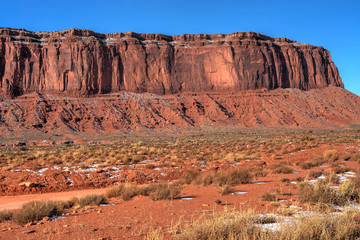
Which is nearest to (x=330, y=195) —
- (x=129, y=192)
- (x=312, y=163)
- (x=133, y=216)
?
(x=133, y=216)

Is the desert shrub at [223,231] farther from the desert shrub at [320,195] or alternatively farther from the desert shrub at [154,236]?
the desert shrub at [320,195]

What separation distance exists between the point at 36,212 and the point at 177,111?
183ft

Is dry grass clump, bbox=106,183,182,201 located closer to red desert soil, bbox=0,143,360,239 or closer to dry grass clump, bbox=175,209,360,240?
red desert soil, bbox=0,143,360,239

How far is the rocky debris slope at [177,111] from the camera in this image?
52.6 meters

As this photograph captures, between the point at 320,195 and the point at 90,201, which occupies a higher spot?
the point at 320,195

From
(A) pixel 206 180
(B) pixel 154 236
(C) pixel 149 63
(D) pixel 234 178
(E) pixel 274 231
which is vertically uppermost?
(C) pixel 149 63

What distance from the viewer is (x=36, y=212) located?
596 cm


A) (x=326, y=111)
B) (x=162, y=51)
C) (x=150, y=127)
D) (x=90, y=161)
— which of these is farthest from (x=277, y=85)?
(x=90, y=161)

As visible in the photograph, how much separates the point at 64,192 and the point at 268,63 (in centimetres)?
7229

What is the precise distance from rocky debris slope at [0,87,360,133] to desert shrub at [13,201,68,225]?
47.3 metres

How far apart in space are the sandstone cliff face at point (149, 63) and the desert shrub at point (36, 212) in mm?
59988

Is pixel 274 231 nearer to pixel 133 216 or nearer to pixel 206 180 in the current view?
pixel 133 216

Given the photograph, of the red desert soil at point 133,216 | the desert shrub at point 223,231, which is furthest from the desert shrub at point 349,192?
the desert shrub at point 223,231

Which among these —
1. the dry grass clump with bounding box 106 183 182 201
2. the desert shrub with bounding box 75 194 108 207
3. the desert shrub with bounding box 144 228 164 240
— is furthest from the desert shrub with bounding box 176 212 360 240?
the desert shrub with bounding box 75 194 108 207
